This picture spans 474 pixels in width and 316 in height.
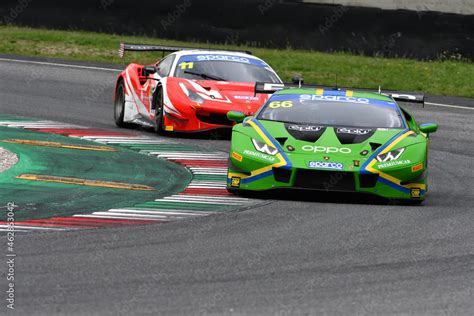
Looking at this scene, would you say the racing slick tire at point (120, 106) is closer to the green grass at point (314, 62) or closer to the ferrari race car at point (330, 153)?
the ferrari race car at point (330, 153)

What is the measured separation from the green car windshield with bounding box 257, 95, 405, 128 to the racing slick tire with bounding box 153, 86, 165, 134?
3824 millimetres

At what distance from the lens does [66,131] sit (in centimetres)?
1645

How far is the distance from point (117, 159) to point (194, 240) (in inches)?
199

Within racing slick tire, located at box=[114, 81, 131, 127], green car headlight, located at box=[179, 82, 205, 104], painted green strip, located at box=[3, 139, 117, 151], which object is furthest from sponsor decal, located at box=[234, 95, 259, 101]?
racing slick tire, located at box=[114, 81, 131, 127]

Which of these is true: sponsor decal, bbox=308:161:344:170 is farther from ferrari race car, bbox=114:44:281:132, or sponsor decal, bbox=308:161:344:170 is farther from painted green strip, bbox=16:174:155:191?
ferrari race car, bbox=114:44:281:132

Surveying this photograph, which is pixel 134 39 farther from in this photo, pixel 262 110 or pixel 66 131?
pixel 262 110

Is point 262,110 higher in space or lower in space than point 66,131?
higher

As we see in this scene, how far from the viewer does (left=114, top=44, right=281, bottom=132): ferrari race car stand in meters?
16.1

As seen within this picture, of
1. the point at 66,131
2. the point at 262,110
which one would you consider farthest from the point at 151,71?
the point at 262,110

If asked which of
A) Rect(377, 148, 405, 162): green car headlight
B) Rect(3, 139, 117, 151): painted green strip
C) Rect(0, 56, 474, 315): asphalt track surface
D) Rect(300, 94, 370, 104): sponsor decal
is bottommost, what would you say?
Rect(3, 139, 117, 151): painted green strip

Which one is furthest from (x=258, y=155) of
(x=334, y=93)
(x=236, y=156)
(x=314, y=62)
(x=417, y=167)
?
(x=314, y=62)

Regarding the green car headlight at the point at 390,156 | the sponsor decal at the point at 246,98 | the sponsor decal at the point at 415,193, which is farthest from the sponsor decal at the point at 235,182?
the sponsor decal at the point at 246,98

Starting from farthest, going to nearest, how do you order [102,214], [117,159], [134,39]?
1. [134,39]
2. [117,159]
3. [102,214]

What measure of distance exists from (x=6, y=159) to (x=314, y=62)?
12344 mm
